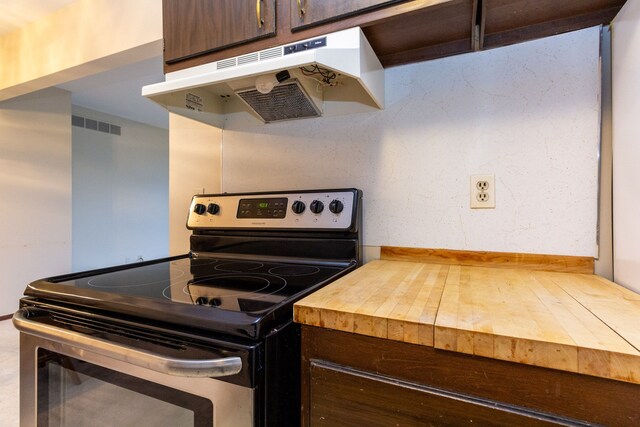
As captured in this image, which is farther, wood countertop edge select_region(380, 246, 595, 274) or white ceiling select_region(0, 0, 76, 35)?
white ceiling select_region(0, 0, 76, 35)

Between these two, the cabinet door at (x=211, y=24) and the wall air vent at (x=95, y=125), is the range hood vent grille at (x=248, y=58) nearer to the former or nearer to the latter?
the cabinet door at (x=211, y=24)

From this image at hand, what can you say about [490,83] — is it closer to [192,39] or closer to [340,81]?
[340,81]

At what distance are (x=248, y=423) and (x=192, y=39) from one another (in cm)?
118

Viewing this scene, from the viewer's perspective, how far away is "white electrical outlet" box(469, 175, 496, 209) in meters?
1.06

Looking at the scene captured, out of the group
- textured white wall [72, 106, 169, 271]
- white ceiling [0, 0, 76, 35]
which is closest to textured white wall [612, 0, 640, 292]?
white ceiling [0, 0, 76, 35]

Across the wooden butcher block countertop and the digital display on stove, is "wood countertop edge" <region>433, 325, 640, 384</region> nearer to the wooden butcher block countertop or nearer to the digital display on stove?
the wooden butcher block countertop

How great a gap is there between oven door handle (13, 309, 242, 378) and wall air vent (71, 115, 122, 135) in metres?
4.01

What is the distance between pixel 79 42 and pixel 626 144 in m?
2.64

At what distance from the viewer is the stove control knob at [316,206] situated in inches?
45.9

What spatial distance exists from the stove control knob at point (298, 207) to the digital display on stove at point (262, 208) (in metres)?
0.04

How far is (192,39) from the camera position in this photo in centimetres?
110

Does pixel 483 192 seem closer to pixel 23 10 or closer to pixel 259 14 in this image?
pixel 259 14

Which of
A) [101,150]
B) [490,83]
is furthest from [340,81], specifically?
[101,150]

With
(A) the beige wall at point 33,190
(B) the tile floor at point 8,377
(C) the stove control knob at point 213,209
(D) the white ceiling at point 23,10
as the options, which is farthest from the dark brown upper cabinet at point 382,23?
(A) the beige wall at point 33,190
